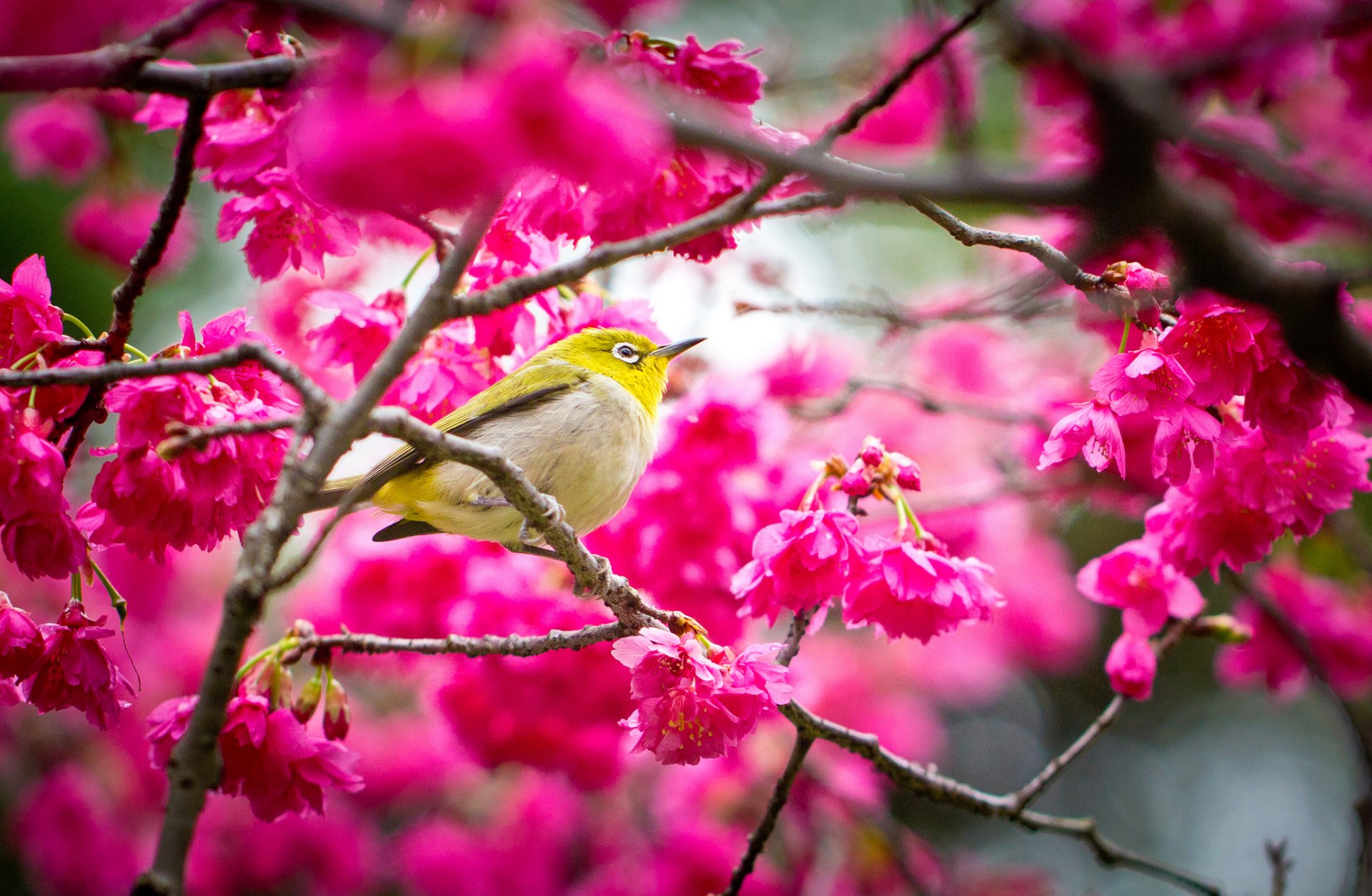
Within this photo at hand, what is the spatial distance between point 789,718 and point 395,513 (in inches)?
60.6

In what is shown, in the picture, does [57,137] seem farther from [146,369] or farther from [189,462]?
[146,369]

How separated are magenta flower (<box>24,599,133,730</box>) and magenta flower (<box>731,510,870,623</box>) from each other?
4.82 ft

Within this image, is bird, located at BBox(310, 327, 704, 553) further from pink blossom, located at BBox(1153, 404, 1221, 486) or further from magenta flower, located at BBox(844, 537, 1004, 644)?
pink blossom, located at BBox(1153, 404, 1221, 486)

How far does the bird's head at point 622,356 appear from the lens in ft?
11.5

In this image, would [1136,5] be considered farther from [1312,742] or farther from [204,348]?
[1312,742]

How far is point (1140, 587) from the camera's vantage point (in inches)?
103

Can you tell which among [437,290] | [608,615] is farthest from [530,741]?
[437,290]

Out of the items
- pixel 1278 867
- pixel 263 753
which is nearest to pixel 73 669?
pixel 263 753

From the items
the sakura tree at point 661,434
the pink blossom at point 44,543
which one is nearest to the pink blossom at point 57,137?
the sakura tree at point 661,434

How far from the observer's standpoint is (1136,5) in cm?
364

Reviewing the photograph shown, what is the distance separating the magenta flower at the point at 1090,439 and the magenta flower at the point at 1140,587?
0.62 m

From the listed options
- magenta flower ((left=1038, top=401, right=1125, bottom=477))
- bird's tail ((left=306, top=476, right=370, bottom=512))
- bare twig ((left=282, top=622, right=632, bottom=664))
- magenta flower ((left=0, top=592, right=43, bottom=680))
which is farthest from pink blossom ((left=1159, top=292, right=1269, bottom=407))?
magenta flower ((left=0, top=592, right=43, bottom=680))

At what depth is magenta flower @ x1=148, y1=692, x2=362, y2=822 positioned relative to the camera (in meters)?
2.07

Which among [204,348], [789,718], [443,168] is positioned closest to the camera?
[443,168]
